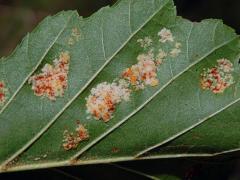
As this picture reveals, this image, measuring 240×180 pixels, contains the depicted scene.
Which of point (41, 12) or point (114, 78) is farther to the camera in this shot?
point (41, 12)

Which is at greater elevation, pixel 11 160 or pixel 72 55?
pixel 72 55

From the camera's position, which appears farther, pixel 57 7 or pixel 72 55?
pixel 57 7

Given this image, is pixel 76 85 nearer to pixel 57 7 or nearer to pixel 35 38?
pixel 35 38

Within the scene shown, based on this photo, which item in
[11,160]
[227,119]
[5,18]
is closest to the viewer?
[227,119]

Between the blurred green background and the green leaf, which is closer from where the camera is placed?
the green leaf

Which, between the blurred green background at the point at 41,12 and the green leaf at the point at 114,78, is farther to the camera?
the blurred green background at the point at 41,12

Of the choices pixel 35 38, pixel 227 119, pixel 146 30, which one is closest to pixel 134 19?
pixel 146 30

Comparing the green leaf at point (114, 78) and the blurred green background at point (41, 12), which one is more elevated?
the blurred green background at point (41, 12)

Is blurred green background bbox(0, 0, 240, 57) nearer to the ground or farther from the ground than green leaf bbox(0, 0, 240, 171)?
farther from the ground
